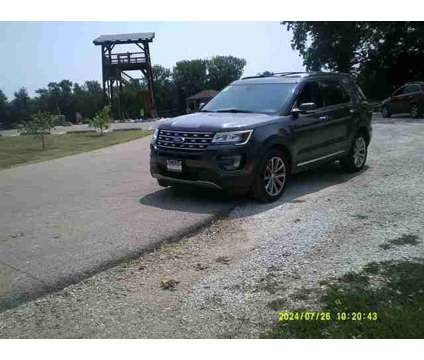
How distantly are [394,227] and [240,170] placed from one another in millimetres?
1970

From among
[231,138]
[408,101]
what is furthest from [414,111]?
[231,138]

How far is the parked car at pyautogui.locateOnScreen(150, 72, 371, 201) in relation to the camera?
5855 millimetres

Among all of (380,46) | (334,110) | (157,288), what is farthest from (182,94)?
(157,288)

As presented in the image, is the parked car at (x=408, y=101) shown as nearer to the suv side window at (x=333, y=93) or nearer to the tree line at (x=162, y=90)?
Result: the suv side window at (x=333, y=93)

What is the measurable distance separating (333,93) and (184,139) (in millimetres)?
3124

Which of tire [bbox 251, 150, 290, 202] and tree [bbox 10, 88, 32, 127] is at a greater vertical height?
tree [bbox 10, 88, 32, 127]

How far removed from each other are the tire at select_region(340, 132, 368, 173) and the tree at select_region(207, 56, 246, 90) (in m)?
61.3

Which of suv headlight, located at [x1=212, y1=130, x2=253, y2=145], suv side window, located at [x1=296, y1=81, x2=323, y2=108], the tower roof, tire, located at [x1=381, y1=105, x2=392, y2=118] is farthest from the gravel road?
tire, located at [x1=381, y1=105, x2=392, y2=118]

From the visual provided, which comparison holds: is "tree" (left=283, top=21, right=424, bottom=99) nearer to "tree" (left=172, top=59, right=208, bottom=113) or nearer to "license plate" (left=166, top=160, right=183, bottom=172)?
"license plate" (left=166, top=160, right=183, bottom=172)

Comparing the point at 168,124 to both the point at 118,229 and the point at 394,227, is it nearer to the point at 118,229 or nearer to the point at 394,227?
the point at 118,229

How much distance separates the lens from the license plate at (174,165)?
6094 mm

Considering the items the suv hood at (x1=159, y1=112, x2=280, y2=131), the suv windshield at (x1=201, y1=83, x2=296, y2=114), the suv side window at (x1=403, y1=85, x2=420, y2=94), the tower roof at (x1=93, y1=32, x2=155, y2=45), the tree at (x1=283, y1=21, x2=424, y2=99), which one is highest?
the tree at (x1=283, y1=21, x2=424, y2=99)

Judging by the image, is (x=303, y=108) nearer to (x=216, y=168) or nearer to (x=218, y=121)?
(x=218, y=121)

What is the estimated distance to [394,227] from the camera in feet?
16.1
